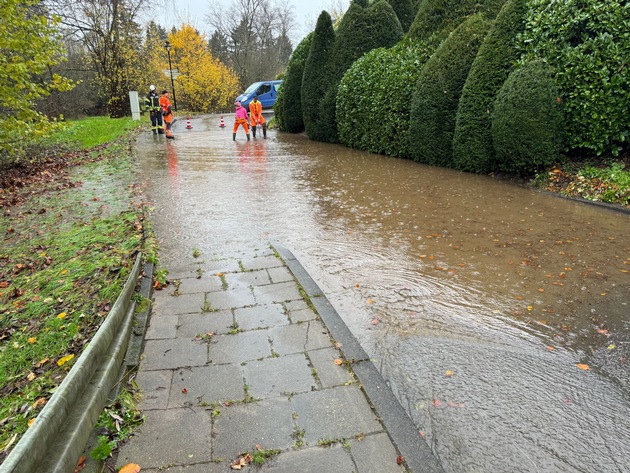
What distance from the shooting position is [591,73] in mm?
7578

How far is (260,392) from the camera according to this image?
283cm

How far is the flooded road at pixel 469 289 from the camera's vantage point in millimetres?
2604

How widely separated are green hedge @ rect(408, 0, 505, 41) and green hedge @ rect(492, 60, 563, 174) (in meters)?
3.17

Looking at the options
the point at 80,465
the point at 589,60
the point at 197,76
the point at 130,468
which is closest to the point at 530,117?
the point at 589,60

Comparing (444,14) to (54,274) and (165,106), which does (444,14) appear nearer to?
(54,274)

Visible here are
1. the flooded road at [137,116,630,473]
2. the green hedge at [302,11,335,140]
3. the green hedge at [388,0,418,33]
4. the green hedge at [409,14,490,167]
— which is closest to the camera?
the flooded road at [137,116,630,473]

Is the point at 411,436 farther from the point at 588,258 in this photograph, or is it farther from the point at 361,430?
the point at 588,258

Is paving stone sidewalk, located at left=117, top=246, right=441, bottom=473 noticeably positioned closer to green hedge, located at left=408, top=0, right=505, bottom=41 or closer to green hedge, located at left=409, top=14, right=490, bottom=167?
green hedge, located at left=409, top=14, right=490, bottom=167

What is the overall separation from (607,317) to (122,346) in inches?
152

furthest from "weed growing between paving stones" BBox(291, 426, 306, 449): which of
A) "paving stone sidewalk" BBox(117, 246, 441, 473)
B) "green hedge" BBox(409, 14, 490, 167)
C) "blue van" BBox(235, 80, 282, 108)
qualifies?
"blue van" BBox(235, 80, 282, 108)

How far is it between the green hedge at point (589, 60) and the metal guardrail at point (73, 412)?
8.03 meters

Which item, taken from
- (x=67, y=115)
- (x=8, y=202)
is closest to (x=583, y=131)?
(x=8, y=202)

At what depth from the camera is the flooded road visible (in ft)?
8.54

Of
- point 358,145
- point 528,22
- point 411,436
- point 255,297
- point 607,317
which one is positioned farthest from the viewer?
point 358,145
